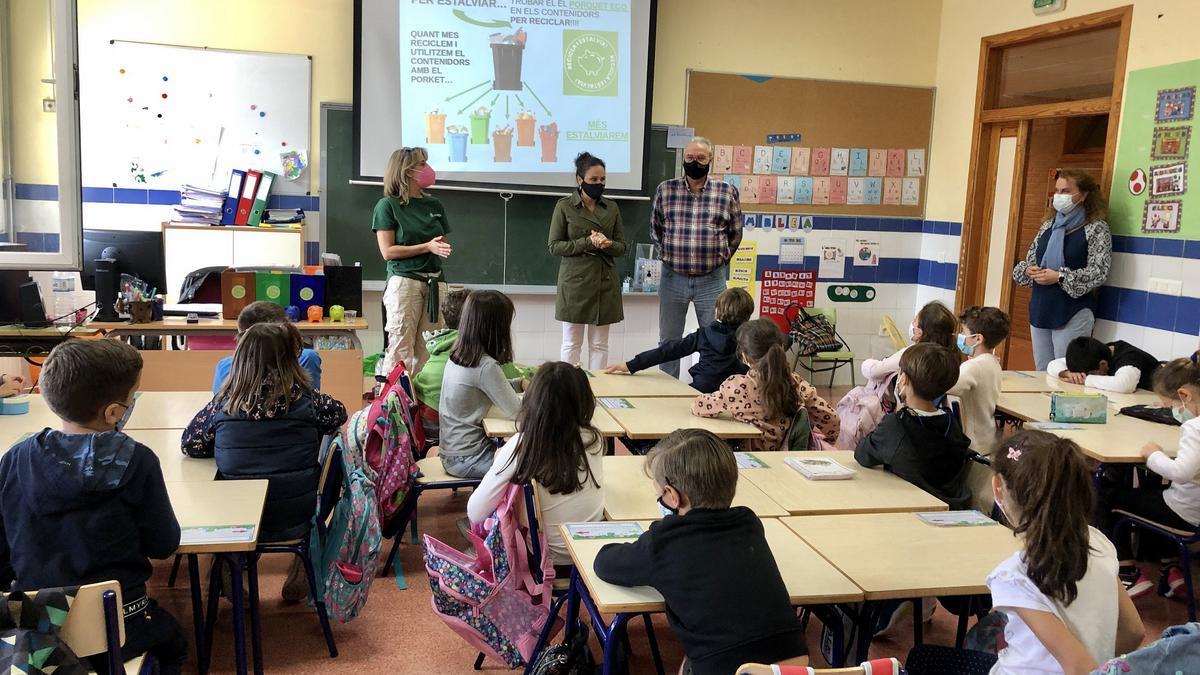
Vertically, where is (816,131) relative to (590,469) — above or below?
above

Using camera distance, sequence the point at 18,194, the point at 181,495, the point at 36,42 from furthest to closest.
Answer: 1. the point at 18,194
2. the point at 36,42
3. the point at 181,495

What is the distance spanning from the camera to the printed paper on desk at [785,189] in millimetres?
7316

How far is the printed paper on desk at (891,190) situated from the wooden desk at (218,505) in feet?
20.0

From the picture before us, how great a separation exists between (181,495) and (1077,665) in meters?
2.15

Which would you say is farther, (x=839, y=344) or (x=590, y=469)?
(x=839, y=344)

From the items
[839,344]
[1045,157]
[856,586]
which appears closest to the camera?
[856,586]

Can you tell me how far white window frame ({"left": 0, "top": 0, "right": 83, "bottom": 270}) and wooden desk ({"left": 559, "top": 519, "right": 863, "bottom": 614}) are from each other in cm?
299

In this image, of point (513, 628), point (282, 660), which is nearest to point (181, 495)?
point (282, 660)

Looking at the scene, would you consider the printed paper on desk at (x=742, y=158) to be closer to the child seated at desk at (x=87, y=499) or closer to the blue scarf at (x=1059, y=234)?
the blue scarf at (x=1059, y=234)

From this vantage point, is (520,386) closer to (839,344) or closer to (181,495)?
(181,495)

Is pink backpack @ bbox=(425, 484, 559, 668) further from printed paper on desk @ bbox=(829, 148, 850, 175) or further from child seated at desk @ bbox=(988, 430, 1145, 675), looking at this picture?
printed paper on desk @ bbox=(829, 148, 850, 175)

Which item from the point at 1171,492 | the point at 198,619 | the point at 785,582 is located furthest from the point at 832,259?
the point at 198,619

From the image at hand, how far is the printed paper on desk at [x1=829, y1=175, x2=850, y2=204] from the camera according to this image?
7445 millimetres

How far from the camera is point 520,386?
400cm
